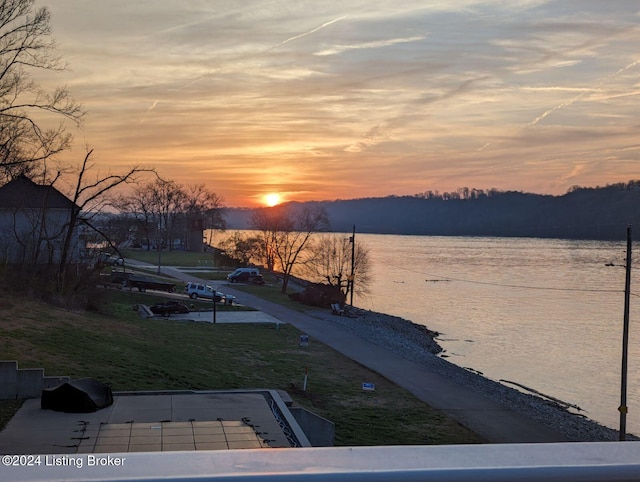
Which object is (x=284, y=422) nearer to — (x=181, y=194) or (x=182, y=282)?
(x=182, y=282)

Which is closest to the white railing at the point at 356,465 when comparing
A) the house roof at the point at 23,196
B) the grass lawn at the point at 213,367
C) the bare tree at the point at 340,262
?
the grass lawn at the point at 213,367

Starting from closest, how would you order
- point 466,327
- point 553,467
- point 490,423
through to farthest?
point 553,467 < point 490,423 < point 466,327

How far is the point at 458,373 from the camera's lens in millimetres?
28312

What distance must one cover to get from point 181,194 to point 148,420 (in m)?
93.3

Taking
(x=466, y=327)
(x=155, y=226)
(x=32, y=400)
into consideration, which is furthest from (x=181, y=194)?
(x=32, y=400)

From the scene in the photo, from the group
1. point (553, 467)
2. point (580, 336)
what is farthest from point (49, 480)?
point (580, 336)

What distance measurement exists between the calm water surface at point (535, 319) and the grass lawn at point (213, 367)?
28.9 ft

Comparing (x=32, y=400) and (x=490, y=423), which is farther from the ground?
(x=32, y=400)

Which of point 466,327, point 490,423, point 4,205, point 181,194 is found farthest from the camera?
point 181,194

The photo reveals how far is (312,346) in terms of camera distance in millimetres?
29000

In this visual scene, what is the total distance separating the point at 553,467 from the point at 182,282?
53.4 meters

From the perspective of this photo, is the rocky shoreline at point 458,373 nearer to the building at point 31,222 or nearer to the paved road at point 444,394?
the paved road at point 444,394

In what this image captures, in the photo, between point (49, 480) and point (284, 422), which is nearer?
point (49, 480)

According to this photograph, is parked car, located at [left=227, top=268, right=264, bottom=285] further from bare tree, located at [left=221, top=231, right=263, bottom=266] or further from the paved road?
the paved road
